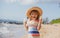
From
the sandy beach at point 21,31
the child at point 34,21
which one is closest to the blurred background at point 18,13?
the sandy beach at point 21,31

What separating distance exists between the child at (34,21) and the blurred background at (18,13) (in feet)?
0.35

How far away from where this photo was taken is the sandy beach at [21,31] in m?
1.71

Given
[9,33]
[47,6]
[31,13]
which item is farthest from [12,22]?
[47,6]

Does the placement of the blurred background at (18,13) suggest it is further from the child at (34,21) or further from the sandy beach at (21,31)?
the child at (34,21)

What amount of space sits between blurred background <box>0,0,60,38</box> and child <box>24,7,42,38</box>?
4.2 inches

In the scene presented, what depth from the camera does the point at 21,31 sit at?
5.62 feet

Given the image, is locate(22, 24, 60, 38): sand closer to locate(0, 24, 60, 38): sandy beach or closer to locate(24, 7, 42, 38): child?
locate(0, 24, 60, 38): sandy beach

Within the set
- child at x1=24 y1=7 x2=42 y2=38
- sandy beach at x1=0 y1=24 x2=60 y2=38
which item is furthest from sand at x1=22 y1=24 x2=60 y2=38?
child at x1=24 y1=7 x2=42 y2=38

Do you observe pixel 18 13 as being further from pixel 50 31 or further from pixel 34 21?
pixel 50 31

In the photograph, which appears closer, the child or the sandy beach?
the child

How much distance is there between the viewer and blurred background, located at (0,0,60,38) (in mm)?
1717

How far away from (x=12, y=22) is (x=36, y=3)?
28cm

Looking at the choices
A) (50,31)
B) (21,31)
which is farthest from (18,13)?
(50,31)

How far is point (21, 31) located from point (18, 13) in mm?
167
